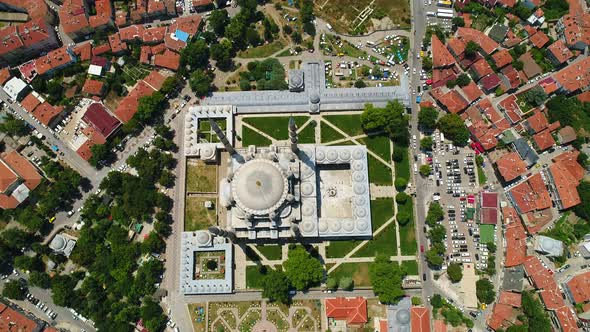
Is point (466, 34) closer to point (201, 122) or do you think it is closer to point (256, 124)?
point (256, 124)

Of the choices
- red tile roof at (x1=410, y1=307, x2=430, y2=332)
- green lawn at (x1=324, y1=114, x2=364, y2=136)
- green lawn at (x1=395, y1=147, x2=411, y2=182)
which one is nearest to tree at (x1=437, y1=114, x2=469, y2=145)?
green lawn at (x1=395, y1=147, x2=411, y2=182)

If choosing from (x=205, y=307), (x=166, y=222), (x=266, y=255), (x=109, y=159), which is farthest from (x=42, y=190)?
(x=266, y=255)

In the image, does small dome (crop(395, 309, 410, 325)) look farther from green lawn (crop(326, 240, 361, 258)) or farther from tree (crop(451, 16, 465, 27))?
tree (crop(451, 16, 465, 27))

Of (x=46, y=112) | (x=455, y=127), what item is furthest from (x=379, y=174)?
(x=46, y=112)

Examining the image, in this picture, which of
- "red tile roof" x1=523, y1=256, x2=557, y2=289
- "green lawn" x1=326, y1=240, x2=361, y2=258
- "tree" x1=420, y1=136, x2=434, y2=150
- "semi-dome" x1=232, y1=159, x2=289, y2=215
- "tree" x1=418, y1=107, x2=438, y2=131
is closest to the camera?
"semi-dome" x1=232, y1=159, x2=289, y2=215

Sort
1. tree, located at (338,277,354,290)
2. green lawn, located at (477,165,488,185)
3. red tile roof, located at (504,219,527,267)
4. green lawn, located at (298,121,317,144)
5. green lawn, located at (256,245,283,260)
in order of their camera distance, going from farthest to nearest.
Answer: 1. green lawn, located at (298,121,317,144)
2. green lawn, located at (477,165,488,185)
3. green lawn, located at (256,245,283,260)
4. red tile roof, located at (504,219,527,267)
5. tree, located at (338,277,354,290)

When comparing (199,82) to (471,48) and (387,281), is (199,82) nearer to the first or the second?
(387,281)
